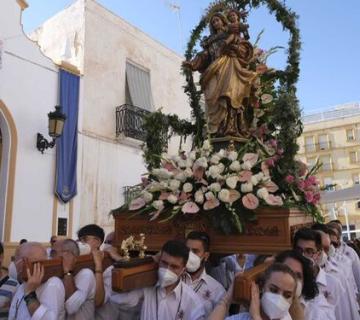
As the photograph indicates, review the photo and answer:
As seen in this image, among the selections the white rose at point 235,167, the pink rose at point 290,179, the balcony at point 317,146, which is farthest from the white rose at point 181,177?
the balcony at point 317,146

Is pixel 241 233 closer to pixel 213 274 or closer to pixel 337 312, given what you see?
pixel 213 274

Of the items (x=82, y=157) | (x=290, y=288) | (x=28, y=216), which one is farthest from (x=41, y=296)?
(x=82, y=157)

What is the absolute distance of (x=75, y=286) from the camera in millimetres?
2258

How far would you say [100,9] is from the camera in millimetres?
9930

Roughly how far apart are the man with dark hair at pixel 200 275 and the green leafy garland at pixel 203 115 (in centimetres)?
118

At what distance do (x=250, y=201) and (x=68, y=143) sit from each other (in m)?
6.21

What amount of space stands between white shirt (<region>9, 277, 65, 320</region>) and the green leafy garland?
1.77 m

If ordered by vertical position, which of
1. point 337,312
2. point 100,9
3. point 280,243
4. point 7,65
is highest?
point 100,9

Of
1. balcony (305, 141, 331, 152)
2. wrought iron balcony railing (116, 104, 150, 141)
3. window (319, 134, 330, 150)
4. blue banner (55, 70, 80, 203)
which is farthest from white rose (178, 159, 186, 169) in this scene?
window (319, 134, 330, 150)

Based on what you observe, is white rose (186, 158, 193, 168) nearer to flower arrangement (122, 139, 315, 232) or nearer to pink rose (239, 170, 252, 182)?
flower arrangement (122, 139, 315, 232)

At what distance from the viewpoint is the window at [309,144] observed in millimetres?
33688

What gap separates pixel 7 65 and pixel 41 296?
6.32 metres

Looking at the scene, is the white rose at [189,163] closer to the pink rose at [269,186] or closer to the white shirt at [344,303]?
the pink rose at [269,186]

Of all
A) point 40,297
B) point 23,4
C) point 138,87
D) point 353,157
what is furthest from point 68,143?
point 353,157
